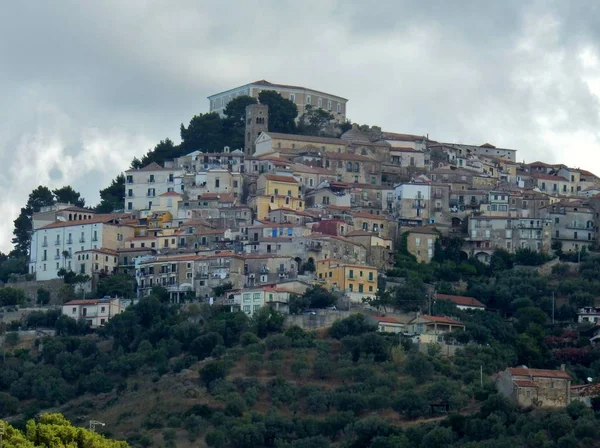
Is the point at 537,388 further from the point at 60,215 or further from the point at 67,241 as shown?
the point at 60,215

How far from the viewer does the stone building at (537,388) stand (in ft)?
220

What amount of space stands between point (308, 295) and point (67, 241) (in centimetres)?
1450

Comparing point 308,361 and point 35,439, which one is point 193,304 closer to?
point 308,361

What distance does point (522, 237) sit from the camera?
89688 millimetres

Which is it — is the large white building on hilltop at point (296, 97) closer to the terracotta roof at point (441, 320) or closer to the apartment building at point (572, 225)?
the apartment building at point (572, 225)

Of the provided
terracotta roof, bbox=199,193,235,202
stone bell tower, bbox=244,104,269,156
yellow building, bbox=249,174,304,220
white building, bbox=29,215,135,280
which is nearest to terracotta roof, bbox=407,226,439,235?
yellow building, bbox=249,174,304,220

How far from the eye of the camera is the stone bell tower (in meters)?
103

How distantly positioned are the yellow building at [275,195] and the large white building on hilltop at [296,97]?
15.2 m

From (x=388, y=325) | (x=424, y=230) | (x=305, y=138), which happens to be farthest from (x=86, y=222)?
(x=388, y=325)

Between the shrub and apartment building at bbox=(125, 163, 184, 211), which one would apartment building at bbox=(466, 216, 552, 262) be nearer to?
apartment building at bbox=(125, 163, 184, 211)

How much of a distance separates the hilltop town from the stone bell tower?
9 centimetres

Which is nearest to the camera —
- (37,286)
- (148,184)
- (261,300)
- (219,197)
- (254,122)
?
(261,300)

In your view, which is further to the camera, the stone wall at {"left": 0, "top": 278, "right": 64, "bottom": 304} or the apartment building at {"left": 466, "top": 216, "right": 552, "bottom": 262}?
the apartment building at {"left": 466, "top": 216, "right": 552, "bottom": 262}

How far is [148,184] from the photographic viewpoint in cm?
9581
